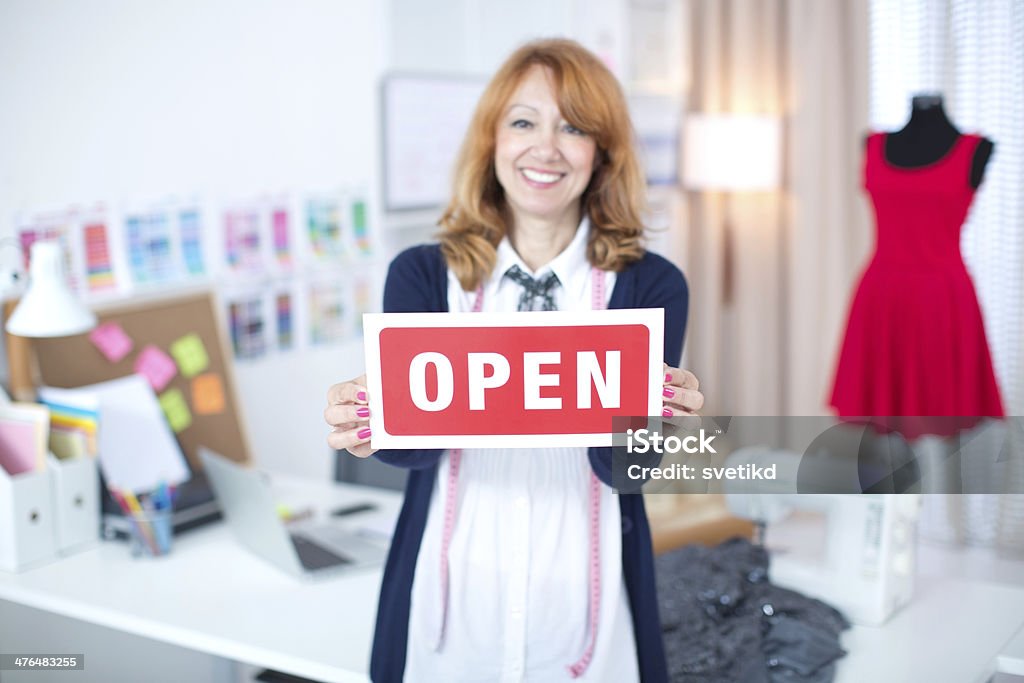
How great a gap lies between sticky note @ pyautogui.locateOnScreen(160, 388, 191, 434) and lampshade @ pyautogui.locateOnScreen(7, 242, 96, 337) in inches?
19.0

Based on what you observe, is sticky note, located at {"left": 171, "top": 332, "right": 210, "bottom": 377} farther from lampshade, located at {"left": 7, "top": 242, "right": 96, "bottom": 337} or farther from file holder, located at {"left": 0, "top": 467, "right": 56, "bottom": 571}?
file holder, located at {"left": 0, "top": 467, "right": 56, "bottom": 571}

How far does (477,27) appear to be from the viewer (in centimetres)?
403

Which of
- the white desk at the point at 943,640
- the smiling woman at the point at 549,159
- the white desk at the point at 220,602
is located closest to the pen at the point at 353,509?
the white desk at the point at 220,602

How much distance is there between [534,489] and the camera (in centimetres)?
156

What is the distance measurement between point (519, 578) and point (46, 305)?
50.1 inches

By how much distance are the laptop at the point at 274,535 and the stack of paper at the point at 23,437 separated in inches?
13.8

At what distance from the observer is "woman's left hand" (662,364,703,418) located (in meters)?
1.43

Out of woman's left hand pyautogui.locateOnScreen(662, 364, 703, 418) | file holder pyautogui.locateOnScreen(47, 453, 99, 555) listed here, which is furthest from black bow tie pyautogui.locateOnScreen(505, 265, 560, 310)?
file holder pyautogui.locateOnScreen(47, 453, 99, 555)

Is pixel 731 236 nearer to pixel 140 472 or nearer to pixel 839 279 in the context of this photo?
pixel 839 279

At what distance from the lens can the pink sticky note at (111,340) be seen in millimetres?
2541

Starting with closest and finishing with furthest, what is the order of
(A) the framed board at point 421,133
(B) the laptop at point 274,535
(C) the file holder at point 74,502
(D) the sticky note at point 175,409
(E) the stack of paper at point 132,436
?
1. (B) the laptop at point 274,535
2. (C) the file holder at point 74,502
3. (E) the stack of paper at point 132,436
4. (D) the sticky note at point 175,409
5. (A) the framed board at point 421,133

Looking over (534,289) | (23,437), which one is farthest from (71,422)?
(534,289)

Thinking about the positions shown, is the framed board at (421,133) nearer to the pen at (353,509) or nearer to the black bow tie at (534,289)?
the pen at (353,509)

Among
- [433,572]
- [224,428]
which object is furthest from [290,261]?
[433,572]
